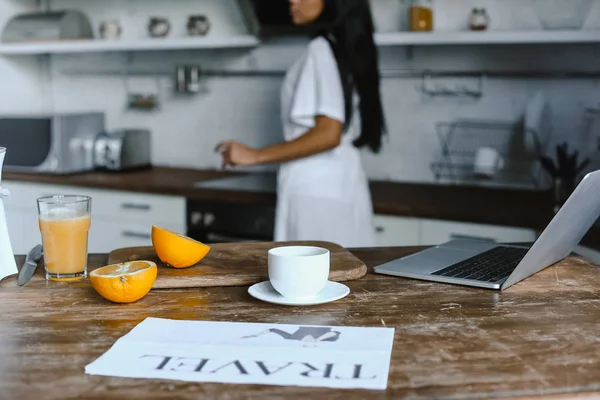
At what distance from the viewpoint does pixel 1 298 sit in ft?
4.19

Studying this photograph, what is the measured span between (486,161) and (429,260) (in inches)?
65.3

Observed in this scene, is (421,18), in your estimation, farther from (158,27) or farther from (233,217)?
(158,27)

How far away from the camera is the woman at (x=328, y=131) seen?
102 inches

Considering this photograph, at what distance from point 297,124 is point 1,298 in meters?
1.58

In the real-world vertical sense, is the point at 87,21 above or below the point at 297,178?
above

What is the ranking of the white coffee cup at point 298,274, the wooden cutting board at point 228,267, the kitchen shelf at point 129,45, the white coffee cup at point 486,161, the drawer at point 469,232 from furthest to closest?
the kitchen shelf at point 129,45 < the white coffee cup at point 486,161 < the drawer at point 469,232 < the wooden cutting board at point 228,267 < the white coffee cup at point 298,274

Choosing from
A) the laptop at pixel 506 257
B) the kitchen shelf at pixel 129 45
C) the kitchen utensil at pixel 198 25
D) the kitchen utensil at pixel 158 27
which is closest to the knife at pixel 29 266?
the laptop at pixel 506 257

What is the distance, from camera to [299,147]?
8.66ft

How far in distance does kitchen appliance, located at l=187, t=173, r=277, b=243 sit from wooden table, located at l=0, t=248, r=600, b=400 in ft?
5.11

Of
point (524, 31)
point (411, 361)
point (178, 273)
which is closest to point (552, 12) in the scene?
point (524, 31)

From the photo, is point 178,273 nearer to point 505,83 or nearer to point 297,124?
point 297,124

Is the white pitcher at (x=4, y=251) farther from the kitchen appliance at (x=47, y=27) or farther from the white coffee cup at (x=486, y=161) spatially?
the kitchen appliance at (x=47, y=27)

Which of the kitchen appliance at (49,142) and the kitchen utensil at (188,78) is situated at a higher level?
the kitchen utensil at (188,78)

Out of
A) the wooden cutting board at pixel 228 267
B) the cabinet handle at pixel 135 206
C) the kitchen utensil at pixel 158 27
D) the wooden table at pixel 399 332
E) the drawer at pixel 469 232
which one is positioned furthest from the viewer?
the kitchen utensil at pixel 158 27
